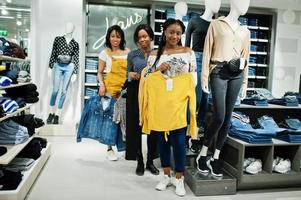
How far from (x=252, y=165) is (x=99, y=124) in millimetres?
1753

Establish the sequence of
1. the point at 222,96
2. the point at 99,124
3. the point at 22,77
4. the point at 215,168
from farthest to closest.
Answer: the point at 99,124
the point at 22,77
the point at 215,168
the point at 222,96

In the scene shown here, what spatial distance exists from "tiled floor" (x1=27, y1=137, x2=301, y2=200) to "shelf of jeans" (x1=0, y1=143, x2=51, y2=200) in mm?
62

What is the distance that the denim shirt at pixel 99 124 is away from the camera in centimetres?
357

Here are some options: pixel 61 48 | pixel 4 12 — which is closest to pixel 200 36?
pixel 61 48

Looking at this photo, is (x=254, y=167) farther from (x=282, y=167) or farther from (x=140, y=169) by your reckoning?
Answer: (x=140, y=169)

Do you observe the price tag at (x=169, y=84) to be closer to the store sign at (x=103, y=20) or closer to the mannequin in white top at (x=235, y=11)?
the mannequin in white top at (x=235, y=11)

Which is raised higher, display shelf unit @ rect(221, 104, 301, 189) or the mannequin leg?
the mannequin leg

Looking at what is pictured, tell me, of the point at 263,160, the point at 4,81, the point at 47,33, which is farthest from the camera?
the point at 47,33

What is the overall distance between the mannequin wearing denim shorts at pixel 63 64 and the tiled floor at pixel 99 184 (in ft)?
4.95

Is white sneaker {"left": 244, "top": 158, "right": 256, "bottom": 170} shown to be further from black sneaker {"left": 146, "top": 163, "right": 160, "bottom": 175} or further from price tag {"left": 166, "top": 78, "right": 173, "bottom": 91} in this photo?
price tag {"left": 166, "top": 78, "right": 173, "bottom": 91}

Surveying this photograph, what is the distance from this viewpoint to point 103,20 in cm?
604

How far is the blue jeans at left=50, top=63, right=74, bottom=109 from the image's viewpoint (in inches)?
199

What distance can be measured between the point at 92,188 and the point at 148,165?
73 cm

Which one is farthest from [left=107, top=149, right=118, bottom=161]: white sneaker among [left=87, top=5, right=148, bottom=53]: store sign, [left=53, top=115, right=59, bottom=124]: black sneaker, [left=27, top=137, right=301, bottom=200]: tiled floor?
[left=87, top=5, right=148, bottom=53]: store sign
